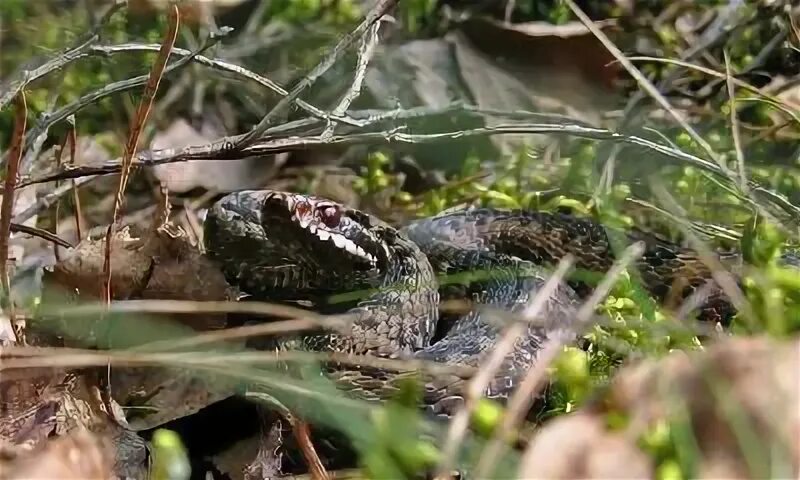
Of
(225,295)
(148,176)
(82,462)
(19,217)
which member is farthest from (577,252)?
(82,462)

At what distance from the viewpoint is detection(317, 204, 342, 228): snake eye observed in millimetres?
1473

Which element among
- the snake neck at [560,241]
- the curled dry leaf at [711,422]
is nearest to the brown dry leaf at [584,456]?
the curled dry leaf at [711,422]

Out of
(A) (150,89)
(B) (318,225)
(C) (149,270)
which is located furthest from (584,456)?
(B) (318,225)

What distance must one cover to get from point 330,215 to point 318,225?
27 millimetres

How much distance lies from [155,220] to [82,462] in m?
0.71

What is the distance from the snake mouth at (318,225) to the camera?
57.2 inches

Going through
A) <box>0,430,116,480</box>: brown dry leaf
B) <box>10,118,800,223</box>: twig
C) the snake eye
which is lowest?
the snake eye

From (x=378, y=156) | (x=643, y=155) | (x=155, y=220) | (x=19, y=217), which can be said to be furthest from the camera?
(x=378, y=156)

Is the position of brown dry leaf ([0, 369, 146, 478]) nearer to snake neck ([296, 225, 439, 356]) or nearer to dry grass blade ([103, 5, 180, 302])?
dry grass blade ([103, 5, 180, 302])

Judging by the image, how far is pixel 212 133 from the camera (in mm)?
2742

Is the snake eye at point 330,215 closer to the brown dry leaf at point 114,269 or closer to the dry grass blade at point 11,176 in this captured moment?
the brown dry leaf at point 114,269

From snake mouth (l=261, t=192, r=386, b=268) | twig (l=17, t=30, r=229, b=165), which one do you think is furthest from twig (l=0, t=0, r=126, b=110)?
snake mouth (l=261, t=192, r=386, b=268)

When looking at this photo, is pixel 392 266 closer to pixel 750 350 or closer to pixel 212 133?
pixel 750 350

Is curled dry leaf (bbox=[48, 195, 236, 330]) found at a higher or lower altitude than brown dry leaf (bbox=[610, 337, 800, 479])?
lower
